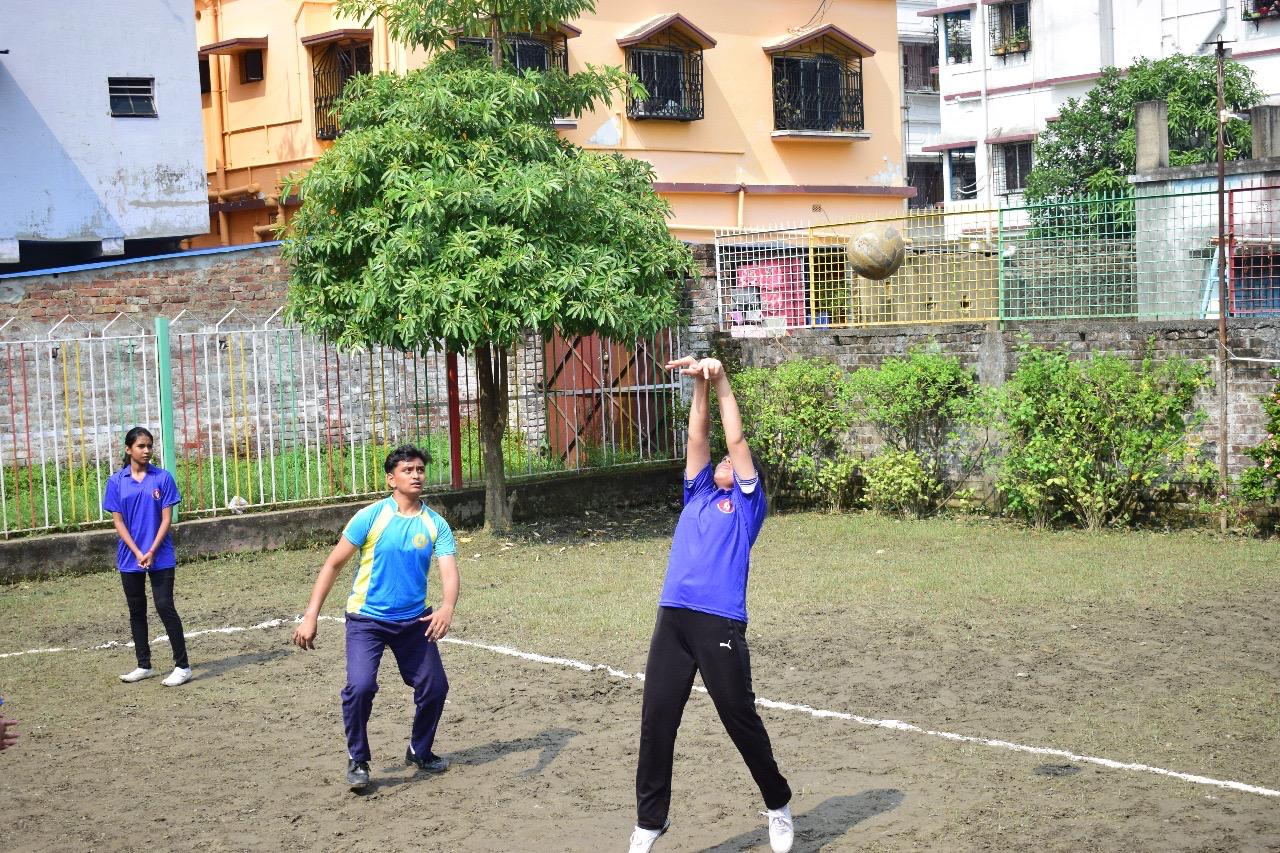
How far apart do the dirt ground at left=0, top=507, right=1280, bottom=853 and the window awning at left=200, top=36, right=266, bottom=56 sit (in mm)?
16345

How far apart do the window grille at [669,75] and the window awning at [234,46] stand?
6429mm

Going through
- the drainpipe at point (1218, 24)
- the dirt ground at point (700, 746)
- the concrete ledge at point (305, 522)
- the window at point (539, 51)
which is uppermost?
the drainpipe at point (1218, 24)

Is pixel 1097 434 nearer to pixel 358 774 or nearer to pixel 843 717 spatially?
pixel 843 717

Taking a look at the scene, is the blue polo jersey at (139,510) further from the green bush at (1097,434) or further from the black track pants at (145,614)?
the green bush at (1097,434)

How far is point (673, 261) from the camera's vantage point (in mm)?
14367

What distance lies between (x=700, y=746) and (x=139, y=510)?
4.26 metres

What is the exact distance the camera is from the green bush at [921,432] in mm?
14883

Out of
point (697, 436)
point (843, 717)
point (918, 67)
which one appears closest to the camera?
point (697, 436)

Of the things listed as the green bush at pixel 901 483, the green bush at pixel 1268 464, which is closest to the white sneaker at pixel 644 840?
the green bush at pixel 1268 464

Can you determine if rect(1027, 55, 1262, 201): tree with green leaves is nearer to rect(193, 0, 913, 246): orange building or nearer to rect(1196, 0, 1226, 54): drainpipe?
rect(1196, 0, 1226, 54): drainpipe

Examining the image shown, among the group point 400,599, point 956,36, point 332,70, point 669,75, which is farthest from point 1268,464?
point 956,36

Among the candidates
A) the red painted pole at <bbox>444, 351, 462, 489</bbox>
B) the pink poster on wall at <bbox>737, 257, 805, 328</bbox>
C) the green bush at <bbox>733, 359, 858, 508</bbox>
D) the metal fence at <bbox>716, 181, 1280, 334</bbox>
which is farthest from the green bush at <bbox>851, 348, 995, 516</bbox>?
the red painted pole at <bbox>444, 351, 462, 489</bbox>

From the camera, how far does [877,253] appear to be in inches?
571

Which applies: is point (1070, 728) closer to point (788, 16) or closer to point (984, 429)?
point (984, 429)
